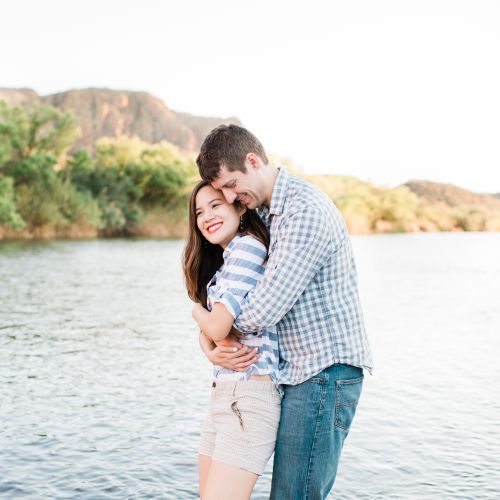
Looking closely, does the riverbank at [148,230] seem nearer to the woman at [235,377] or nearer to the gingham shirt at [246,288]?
the woman at [235,377]

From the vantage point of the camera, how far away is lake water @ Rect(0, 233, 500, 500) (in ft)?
17.6

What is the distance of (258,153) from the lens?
2.96 metres

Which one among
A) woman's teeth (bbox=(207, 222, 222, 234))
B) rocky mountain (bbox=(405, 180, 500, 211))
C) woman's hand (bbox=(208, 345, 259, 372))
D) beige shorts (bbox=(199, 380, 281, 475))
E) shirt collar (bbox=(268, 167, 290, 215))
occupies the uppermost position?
rocky mountain (bbox=(405, 180, 500, 211))

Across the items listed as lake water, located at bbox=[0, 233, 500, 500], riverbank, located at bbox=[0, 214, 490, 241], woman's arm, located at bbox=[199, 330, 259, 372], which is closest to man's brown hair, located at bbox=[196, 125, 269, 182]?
woman's arm, located at bbox=[199, 330, 259, 372]

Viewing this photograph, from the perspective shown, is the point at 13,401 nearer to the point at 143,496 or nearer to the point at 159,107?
the point at 143,496

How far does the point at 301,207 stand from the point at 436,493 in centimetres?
302

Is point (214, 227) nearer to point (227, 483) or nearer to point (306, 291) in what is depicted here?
point (306, 291)

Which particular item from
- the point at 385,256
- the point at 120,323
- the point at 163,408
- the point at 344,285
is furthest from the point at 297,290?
the point at 385,256

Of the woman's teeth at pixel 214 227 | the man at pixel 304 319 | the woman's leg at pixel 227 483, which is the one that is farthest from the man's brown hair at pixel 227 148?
the woman's leg at pixel 227 483

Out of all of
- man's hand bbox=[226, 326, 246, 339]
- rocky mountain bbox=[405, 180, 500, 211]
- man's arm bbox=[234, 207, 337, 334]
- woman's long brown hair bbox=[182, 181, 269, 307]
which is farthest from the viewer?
rocky mountain bbox=[405, 180, 500, 211]

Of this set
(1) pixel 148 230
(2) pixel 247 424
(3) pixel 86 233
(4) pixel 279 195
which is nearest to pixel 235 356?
(2) pixel 247 424

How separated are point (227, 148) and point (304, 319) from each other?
657 millimetres

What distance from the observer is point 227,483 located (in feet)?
9.42

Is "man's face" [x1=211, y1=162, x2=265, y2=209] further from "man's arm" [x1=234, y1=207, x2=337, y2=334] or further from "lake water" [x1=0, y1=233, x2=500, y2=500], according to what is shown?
"lake water" [x1=0, y1=233, x2=500, y2=500]
